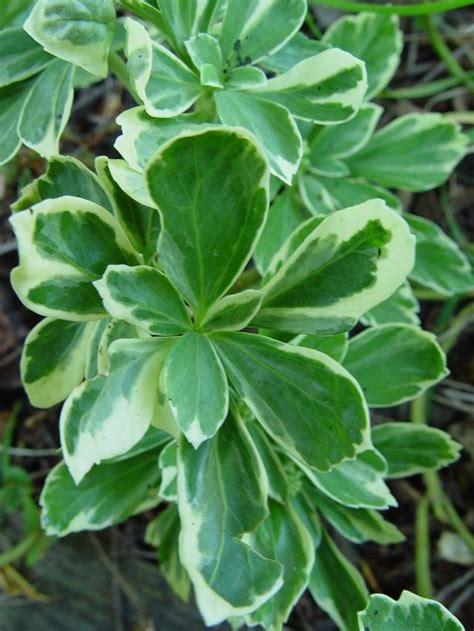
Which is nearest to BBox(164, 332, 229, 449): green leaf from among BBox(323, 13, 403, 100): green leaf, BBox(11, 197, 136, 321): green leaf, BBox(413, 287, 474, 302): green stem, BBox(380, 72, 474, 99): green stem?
BBox(11, 197, 136, 321): green leaf

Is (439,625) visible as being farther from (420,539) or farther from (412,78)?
(412,78)

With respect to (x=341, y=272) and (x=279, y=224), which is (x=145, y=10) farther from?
(x=279, y=224)

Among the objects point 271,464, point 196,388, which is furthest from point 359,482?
point 196,388

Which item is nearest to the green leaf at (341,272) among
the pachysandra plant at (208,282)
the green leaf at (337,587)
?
the pachysandra plant at (208,282)

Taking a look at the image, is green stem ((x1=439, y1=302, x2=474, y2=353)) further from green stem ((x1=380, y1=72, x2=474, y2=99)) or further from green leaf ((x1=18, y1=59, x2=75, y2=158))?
green leaf ((x1=18, y1=59, x2=75, y2=158))

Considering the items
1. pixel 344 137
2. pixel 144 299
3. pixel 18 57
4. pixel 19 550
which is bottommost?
pixel 19 550
